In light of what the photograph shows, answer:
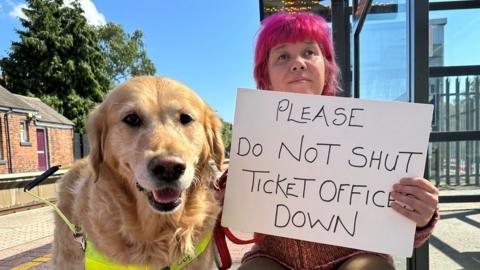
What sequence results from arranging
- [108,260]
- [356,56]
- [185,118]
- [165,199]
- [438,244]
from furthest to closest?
[356,56] < [438,244] < [185,118] < [108,260] < [165,199]

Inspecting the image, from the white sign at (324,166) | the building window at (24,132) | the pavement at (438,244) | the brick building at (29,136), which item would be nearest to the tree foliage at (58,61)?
the brick building at (29,136)

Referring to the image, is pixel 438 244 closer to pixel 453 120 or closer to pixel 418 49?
pixel 453 120

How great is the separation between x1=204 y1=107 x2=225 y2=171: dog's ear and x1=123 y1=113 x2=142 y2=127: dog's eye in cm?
43

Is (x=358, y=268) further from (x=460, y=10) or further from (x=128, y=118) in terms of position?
(x=460, y=10)

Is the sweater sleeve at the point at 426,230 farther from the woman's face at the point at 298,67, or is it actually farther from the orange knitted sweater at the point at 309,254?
the woman's face at the point at 298,67

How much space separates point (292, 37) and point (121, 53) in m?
43.0

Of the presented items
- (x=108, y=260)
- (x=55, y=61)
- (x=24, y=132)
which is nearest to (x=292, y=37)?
(x=108, y=260)

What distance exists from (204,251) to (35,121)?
2132cm

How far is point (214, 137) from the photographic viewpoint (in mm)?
2549

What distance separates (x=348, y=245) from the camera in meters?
2.11

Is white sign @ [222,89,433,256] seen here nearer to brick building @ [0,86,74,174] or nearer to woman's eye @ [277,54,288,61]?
woman's eye @ [277,54,288,61]

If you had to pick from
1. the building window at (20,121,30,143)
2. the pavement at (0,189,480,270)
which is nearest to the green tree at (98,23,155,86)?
the building window at (20,121,30,143)

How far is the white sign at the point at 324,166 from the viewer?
2.06 metres

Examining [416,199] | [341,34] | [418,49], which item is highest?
[341,34]
